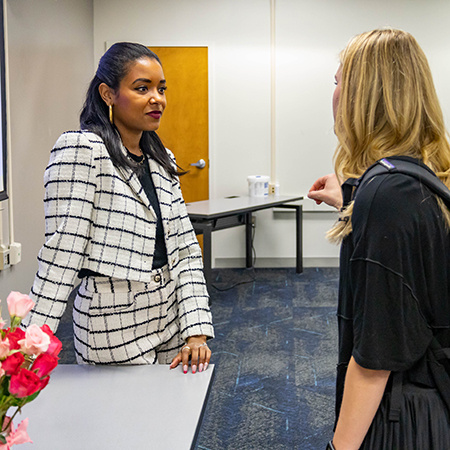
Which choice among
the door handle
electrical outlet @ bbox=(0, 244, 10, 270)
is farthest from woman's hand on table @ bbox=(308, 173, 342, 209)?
the door handle

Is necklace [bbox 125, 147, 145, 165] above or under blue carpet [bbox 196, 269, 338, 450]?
above

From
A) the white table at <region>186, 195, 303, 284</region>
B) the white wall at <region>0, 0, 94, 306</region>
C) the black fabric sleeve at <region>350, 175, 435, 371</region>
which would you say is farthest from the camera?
the white table at <region>186, 195, 303, 284</region>

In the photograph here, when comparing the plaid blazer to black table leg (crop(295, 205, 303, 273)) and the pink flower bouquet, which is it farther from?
black table leg (crop(295, 205, 303, 273))

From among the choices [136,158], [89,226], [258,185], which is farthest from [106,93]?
[258,185]

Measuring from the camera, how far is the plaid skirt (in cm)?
126

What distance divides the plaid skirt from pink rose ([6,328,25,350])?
585 millimetres

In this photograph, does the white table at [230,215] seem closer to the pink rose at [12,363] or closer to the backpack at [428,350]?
the backpack at [428,350]

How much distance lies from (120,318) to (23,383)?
0.66 metres

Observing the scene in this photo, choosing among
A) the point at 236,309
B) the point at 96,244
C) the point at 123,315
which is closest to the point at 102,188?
the point at 96,244

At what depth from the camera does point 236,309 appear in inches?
155

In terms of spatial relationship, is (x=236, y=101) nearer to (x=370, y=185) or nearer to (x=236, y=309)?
(x=236, y=309)

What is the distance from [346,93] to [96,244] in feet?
2.07

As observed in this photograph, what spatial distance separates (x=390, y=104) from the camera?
2.87ft

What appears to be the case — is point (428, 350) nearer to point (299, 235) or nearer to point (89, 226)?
point (89, 226)
